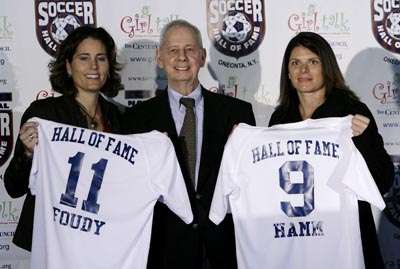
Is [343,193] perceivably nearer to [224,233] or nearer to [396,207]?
[224,233]

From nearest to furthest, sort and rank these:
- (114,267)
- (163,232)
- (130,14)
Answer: (114,267) < (163,232) < (130,14)

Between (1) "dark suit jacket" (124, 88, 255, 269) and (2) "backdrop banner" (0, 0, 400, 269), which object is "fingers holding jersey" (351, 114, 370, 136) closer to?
(1) "dark suit jacket" (124, 88, 255, 269)

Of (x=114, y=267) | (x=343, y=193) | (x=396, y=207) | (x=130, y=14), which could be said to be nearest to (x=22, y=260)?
(x=114, y=267)

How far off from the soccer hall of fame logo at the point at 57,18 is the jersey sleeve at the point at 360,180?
1.57 metres

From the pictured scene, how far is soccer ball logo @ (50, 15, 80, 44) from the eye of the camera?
9.62ft

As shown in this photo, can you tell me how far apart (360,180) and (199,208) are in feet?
2.00

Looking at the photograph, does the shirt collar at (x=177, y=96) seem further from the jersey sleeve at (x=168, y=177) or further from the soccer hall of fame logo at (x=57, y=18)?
the soccer hall of fame logo at (x=57, y=18)

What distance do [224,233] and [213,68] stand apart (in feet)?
3.53

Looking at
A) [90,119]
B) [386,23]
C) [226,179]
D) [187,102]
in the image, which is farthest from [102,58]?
[386,23]

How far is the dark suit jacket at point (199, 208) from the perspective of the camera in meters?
2.19

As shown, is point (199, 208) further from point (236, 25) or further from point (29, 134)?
point (236, 25)

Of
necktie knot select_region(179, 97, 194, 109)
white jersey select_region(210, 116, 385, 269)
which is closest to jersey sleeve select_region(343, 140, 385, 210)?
white jersey select_region(210, 116, 385, 269)

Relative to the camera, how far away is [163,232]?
2.23m

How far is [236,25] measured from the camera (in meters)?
3.01
